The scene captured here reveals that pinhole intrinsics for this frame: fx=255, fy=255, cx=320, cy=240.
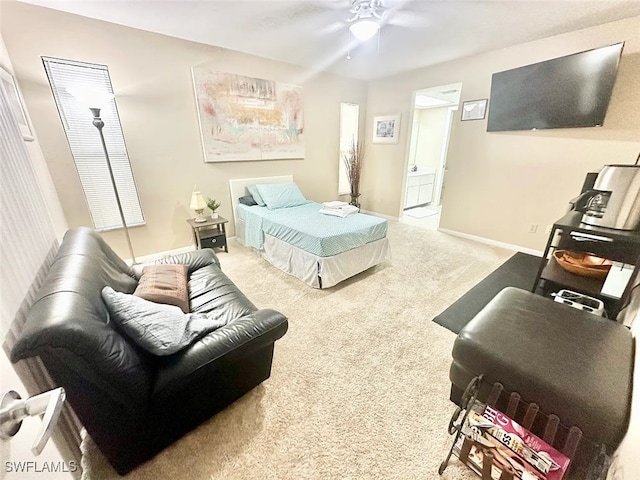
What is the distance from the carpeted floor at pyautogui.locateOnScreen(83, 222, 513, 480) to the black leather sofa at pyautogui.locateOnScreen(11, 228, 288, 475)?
0.14 m

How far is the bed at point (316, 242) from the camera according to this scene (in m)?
2.47

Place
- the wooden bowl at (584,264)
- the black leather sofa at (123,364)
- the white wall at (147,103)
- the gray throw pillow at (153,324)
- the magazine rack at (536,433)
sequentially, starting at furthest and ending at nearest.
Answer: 1. the white wall at (147,103)
2. the wooden bowl at (584,264)
3. the gray throw pillow at (153,324)
4. the magazine rack at (536,433)
5. the black leather sofa at (123,364)

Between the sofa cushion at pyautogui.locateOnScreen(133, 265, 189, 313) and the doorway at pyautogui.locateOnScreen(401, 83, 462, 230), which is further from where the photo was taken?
the doorway at pyautogui.locateOnScreen(401, 83, 462, 230)

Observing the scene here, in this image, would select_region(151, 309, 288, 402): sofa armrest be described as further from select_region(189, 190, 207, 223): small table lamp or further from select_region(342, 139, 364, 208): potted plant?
select_region(342, 139, 364, 208): potted plant

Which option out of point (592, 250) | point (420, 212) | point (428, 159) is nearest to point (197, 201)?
point (592, 250)

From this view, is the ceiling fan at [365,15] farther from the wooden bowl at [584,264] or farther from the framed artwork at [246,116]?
the wooden bowl at [584,264]

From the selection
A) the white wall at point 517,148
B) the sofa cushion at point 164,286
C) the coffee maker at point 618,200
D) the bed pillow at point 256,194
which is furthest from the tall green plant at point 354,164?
the sofa cushion at point 164,286

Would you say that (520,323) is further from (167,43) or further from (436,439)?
(167,43)

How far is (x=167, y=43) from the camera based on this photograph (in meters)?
2.77

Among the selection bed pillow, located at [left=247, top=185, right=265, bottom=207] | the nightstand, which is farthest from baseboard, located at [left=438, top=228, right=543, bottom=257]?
the nightstand

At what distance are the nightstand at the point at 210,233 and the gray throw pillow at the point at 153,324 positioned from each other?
2.05 meters

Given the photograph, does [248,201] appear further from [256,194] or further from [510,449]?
[510,449]

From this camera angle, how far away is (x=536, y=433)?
102cm

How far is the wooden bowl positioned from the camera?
178cm
